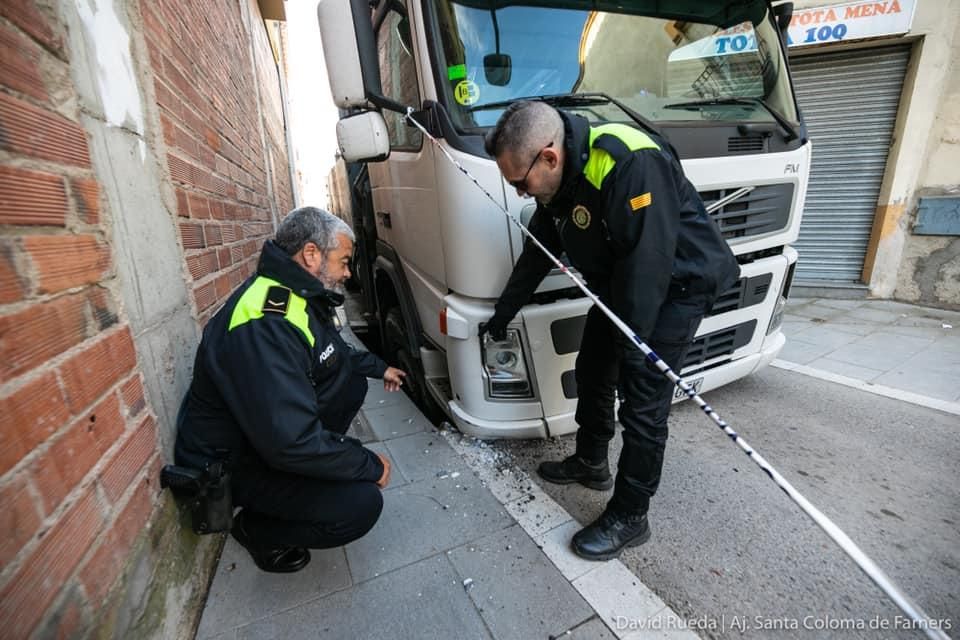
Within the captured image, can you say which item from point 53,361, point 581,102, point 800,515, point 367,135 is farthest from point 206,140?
point 800,515

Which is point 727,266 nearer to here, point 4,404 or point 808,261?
point 4,404

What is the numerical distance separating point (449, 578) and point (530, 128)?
71.8 inches

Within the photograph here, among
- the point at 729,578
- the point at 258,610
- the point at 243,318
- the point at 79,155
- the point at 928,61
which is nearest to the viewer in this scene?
the point at 79,155

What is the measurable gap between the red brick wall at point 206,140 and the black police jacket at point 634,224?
1562 millimetres

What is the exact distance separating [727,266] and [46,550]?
2.19 m

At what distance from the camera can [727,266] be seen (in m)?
1.72

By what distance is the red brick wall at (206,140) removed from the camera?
1.75 metres

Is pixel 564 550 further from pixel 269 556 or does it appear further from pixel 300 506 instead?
pixel 269 556

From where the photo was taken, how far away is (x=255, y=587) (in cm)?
173

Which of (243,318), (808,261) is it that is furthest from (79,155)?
(808,261)

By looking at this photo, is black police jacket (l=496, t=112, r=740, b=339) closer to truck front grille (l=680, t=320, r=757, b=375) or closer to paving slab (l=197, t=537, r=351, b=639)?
truck front grille (l=680, t=320, r=757, b=375)

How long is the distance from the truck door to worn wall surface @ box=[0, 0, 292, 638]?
1.09 metres

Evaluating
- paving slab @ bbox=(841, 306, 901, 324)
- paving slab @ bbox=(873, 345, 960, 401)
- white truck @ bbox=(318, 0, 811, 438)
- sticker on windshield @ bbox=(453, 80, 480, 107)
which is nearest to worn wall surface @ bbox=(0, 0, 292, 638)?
white truck @ bbox=(318, 0, 811, 438)

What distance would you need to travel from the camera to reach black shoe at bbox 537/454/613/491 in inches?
91.4
